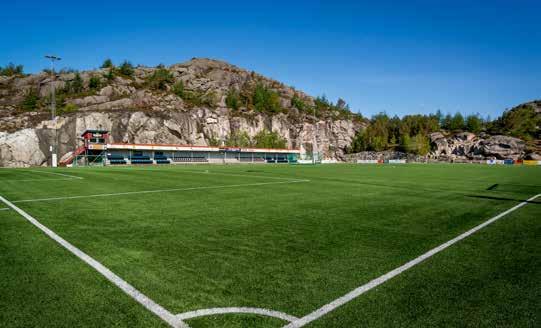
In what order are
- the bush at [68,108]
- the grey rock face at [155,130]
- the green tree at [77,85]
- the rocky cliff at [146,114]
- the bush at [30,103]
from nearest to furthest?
the grey rock face at [155,130] < the rocky cliff at [146,114] < the bush at [68,108] < the bush at [30,103] < the green tree at [77,85]

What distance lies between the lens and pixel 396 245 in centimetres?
552

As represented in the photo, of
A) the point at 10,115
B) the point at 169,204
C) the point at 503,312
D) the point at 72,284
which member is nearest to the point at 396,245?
the point at 503,312

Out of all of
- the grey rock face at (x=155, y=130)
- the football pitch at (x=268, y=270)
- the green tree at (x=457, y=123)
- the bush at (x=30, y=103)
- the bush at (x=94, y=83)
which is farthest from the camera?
the green tree at (x=457, y=123)

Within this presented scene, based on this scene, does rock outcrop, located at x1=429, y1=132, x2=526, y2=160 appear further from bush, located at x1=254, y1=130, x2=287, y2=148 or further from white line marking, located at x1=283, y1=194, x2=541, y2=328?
white line marking, located at x1=283, y1=194, x2=541, y2=328

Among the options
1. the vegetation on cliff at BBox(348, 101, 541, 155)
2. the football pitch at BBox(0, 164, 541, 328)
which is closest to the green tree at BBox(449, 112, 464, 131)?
the vegetation on cliff at BBox(348, 101, 541, 155)

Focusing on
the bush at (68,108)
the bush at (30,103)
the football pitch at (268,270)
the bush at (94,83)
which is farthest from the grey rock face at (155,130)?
the football pitch at (268,270)

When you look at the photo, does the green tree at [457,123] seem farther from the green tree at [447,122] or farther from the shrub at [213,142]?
the shrub at [213,142]

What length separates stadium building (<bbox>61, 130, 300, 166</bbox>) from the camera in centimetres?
6831

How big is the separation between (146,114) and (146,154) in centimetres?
2080

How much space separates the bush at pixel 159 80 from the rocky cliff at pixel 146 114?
17.7 inches

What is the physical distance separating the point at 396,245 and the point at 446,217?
367cm

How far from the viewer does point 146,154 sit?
76875 millimetres

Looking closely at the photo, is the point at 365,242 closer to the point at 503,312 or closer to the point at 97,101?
the point at 503,312

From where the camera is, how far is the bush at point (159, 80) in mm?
141125
